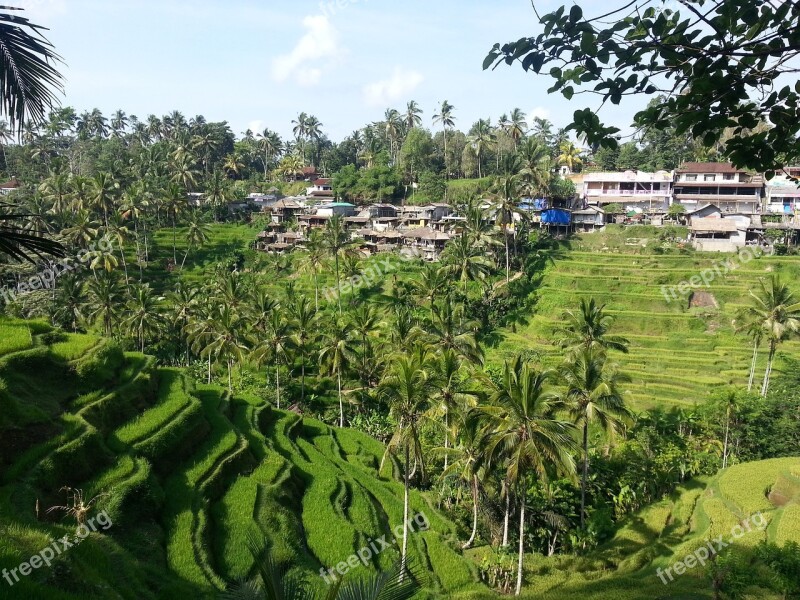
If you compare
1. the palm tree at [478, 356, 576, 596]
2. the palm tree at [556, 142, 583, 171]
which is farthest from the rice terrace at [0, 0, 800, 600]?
the palm tree at [556, 142, 583, 171]

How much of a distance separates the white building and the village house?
5.10 ft

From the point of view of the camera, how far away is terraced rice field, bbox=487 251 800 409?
1491 inches

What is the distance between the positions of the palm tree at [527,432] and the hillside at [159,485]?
5657mm

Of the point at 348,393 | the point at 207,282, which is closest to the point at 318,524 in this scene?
the point at 348,393

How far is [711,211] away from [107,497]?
194 ft

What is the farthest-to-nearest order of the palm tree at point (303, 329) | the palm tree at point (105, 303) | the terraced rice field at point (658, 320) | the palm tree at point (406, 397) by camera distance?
the palm tree at point (105, 303), the palm tree at point (303, 329), the terraced rice field at point (658, 320), the palm tree at point (406, 397)

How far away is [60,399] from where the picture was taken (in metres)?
20.6

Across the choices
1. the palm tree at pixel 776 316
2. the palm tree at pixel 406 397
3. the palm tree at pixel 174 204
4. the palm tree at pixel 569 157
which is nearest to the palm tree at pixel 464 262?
the palm tree at pixel 776 316

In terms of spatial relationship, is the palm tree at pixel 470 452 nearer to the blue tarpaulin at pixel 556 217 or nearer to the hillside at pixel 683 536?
the hillside at pixel 683 536

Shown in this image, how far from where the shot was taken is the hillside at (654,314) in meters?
38.1

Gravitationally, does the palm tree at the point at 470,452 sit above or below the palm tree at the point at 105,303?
below

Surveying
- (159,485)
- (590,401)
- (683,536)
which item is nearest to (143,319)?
(159,485)

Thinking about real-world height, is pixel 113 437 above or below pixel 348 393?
above

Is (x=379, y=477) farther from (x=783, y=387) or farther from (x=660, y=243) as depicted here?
(x=660, y=243)
